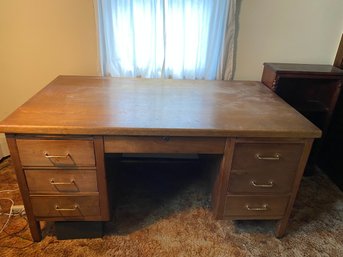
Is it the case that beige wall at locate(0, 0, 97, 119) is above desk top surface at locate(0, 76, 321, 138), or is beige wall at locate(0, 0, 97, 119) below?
above

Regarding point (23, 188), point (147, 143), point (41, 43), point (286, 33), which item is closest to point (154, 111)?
point (147, 143)

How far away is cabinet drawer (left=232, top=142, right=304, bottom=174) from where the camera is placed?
4.10ft

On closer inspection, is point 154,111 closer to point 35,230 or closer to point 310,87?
point 35,230

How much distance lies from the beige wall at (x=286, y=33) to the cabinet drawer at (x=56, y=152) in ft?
4.09

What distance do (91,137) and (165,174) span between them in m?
0.96

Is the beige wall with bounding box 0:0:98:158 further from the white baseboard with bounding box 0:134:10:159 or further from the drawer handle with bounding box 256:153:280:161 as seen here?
the drawer handle with bounding box 256:153:280:161

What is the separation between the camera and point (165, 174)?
6.66 ft

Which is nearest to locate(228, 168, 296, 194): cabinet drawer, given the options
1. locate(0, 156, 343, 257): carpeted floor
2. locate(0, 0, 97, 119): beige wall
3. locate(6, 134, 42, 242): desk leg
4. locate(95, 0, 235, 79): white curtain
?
locate(0, 156, 343, 257): carpeted floor

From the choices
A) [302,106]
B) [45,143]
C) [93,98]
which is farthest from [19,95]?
[302,106]

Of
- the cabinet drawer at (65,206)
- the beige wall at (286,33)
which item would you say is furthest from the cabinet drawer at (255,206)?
the beige wall at (286,33)

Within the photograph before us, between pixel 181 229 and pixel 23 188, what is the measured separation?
34.8 inches

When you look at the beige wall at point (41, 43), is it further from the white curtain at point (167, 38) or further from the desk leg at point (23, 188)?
the desk leg at point (23, 188)

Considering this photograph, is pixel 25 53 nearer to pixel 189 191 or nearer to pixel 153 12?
pixel 153 12

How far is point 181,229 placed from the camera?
155 cm
